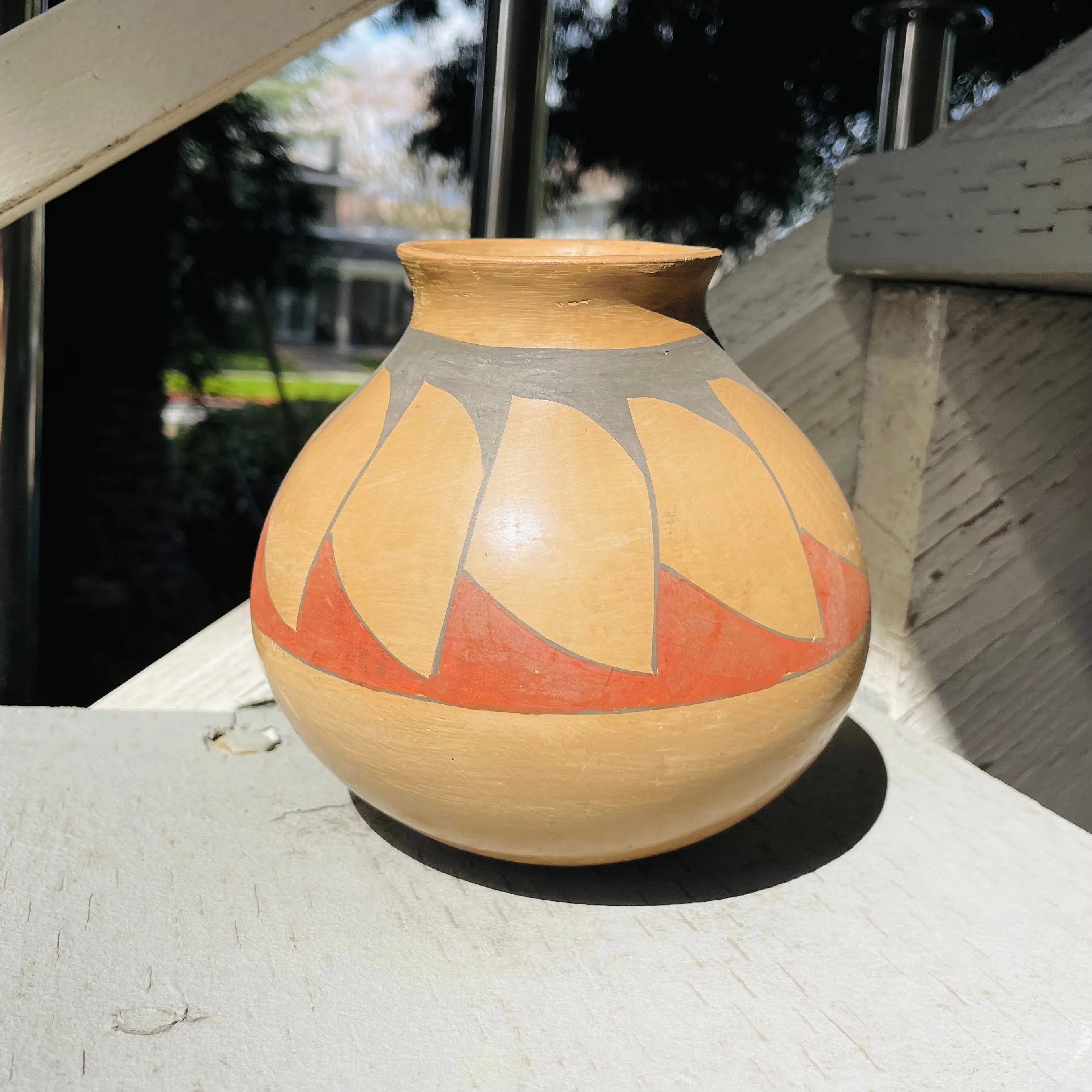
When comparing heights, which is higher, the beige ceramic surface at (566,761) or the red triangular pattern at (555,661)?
the red triangular pattern at (555,661)

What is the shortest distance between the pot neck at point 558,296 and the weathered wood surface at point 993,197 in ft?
A: 2.29

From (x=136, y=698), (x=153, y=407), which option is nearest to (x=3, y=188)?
(x=136, y=698)

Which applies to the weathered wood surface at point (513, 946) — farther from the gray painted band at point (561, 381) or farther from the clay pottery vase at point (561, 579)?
the gray painted band at point (561, 381)

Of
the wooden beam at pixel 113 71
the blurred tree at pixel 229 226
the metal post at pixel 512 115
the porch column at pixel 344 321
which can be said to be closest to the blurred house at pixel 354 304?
the porch column at pixel 344 321

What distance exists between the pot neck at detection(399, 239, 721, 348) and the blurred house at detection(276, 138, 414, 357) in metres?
5.18

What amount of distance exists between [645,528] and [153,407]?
Result: 142 inches

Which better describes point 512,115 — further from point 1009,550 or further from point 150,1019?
point 150,1019

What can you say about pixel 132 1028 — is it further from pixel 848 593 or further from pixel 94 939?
pixel 848 593

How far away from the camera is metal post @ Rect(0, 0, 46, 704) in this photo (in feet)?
6.97

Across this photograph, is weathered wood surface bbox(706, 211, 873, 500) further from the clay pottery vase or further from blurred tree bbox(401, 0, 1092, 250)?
blurred tree bbox(401, 0, 1092, 250)

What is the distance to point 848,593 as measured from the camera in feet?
4.68

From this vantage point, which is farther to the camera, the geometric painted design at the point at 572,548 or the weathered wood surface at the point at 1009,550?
the weathered wood surface at the point at 1009,550

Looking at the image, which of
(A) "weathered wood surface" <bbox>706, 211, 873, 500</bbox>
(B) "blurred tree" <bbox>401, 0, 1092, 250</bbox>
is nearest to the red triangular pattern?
(A) "weathered wood surface" <bbox>706, 211, 873, 500</bbox>

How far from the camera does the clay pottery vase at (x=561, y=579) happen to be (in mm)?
1246
